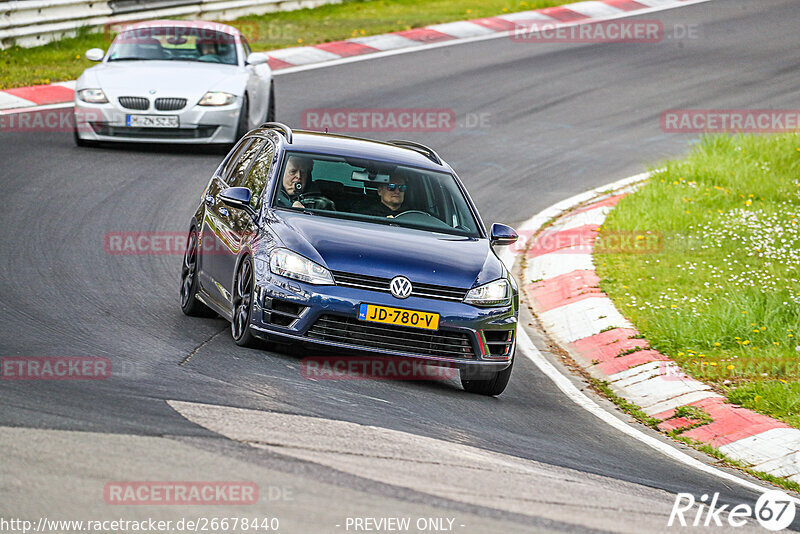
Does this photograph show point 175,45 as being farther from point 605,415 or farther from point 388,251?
point 605,415

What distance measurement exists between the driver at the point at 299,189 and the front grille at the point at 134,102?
688cm

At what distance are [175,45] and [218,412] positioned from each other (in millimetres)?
11525

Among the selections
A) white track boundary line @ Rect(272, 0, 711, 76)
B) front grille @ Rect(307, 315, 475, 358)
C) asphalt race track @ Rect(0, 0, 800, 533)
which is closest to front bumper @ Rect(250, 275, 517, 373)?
front grille @ Rect(307, 315, 475, 358)

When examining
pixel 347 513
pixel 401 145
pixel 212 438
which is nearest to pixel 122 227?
pixel 401 145

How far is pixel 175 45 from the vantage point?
57.8ft

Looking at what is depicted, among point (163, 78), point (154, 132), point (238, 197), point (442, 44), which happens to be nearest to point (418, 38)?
point (442, 44)

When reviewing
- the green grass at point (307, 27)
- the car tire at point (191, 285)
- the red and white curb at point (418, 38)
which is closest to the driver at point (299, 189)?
the car tire at point (191, 285)

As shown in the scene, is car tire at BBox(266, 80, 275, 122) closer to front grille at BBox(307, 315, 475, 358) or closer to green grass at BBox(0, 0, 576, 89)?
green grass at BBox(0, 0, 576, 89)

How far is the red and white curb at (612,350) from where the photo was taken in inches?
344

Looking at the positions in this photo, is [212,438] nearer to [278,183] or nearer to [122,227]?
[278,183]

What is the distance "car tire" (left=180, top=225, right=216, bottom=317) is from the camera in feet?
33.0

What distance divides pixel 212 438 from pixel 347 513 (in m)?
1.08

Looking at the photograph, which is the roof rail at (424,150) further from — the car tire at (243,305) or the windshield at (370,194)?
the car tire at (243,305)

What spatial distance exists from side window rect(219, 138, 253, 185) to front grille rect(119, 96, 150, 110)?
220 inches
